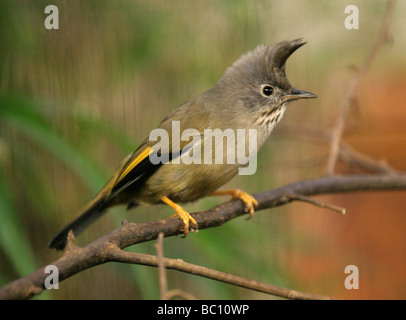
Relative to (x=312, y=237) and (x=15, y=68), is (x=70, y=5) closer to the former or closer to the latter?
(x=15, y=68)

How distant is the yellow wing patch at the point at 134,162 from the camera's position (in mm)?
1821

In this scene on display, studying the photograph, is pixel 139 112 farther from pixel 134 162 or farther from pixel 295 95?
pixel 295 95

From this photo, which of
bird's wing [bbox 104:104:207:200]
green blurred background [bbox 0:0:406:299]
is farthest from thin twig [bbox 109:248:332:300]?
green blurred background [bbox 0:0:406:299]

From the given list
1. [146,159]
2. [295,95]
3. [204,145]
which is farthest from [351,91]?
[146,159]

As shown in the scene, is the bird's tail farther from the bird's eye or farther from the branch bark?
the bird's eye

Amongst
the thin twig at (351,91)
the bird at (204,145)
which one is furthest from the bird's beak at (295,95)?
the thin twig at (351,91)

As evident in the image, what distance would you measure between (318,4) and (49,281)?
2.19 m

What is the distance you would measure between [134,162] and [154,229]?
49 cm

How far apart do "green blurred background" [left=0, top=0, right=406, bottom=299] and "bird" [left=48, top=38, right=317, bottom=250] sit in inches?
5.6

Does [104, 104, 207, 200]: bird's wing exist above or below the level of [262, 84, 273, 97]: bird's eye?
below

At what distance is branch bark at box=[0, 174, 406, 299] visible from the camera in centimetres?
103

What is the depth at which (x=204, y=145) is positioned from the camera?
183cm

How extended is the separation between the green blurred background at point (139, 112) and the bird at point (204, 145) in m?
0.14
